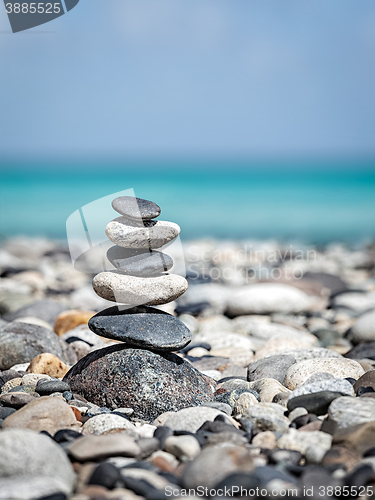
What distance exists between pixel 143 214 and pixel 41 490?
103 inches

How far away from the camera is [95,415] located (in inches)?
161

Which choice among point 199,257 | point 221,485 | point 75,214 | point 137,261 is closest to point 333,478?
point 221,485

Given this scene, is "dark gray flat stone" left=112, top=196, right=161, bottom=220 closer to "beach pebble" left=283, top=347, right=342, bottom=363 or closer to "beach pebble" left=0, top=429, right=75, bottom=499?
"beach pebble" left=0, top=429, right=75, bottom=499

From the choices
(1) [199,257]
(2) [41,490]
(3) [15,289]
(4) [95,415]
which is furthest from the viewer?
(1) [199,257]

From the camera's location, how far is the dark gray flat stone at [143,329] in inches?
178

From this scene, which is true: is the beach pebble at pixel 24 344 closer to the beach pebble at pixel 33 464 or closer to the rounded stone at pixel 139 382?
the rounded stone at pixel 139 382

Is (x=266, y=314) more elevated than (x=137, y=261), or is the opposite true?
(x=137, y=261)

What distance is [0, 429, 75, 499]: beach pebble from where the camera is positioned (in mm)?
2609

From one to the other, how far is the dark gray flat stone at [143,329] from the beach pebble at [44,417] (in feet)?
3.09

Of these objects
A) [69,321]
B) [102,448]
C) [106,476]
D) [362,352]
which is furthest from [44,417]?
[362,352]

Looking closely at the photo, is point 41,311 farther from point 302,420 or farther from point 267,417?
point 302,420

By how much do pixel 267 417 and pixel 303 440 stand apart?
42 centimetres

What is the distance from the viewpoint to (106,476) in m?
2.73

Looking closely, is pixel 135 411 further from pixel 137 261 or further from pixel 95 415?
pixel 137 261
